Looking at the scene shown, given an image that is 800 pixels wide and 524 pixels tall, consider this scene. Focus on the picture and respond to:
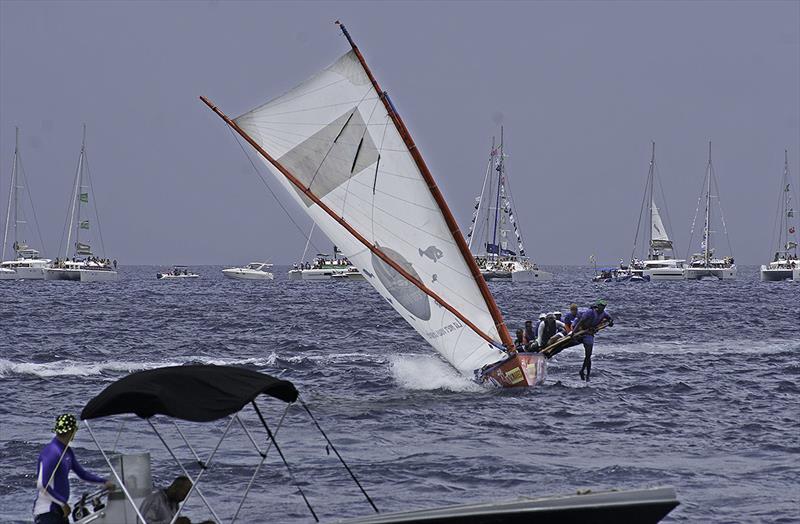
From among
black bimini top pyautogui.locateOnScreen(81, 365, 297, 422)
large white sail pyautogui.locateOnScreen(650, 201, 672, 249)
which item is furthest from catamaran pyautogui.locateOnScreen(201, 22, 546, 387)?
large white sail pyautogui.locateOnScreen(650, 201, 672, 249)

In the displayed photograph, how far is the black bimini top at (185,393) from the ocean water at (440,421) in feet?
5.48

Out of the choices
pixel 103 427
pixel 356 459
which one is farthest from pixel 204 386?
pixel 103 427

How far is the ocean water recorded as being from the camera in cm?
2098

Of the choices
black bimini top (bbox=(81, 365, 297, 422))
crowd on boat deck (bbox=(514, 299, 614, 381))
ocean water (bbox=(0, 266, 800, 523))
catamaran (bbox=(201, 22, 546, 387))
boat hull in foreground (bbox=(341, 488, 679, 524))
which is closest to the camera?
boat hull in foreground (bbox=(341, 488, 679, 524))

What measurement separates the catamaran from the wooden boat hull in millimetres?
340

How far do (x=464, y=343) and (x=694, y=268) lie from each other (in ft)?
442

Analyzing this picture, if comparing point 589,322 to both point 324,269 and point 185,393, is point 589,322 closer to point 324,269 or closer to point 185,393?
point 185,393

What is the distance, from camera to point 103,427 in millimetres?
27578

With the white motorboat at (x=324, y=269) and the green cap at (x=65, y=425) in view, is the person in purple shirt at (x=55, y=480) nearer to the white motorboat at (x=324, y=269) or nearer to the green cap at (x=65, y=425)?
the green cap at (x=65, y=425)

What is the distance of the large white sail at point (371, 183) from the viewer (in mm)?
35281

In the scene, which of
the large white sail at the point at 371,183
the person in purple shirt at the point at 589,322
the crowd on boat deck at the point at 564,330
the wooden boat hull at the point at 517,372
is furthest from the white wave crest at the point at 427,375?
the person in purple shirt at the point at 589,322

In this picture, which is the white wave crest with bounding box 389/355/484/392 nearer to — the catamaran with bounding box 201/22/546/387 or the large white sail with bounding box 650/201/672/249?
the catamaran with bounding box 201/22/546/387

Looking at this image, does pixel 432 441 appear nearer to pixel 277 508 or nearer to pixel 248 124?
pixel 277 508

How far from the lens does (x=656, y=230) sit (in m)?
165
